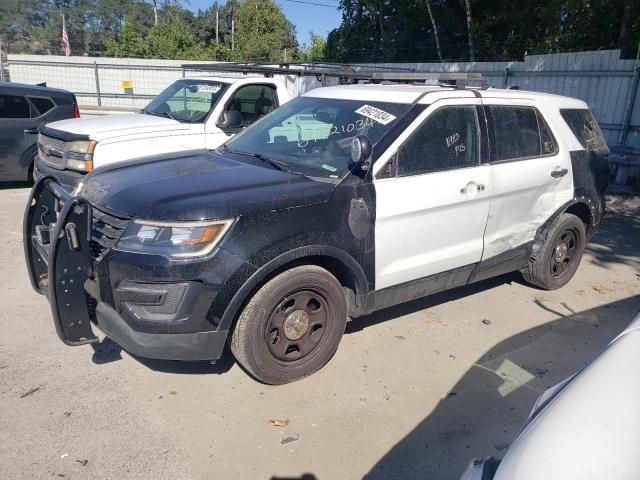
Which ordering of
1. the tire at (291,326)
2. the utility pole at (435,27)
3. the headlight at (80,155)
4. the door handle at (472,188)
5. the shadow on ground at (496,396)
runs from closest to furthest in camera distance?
the shadow on ground at (496,396) < the tire at (291,326) < the door handle at (472,188) < the headlight at (80,155) < the utility pole at (435,27)

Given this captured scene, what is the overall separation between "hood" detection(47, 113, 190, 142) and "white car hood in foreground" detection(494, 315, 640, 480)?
5.88 metres

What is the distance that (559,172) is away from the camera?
16.4 feet

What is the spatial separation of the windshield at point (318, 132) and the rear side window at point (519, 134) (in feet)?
3.14

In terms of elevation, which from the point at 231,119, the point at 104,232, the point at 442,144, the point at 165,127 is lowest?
the point at 104,232

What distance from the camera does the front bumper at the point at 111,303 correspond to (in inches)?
123

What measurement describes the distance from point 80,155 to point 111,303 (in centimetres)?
377

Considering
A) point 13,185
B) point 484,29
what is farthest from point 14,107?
point 484,29

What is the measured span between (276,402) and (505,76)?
12.1m

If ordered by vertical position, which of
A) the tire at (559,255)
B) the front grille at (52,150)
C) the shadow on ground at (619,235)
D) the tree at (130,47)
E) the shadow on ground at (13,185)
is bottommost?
the shadow on ground at (619,235)

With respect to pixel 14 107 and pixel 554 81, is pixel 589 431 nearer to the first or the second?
pixel 14 107

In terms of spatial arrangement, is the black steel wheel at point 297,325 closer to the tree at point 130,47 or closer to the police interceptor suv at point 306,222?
the police interceptor suv at point 306,222

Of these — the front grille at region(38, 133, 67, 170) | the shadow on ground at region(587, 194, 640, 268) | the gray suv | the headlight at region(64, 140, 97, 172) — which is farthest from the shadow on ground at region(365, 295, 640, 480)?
the gray suv

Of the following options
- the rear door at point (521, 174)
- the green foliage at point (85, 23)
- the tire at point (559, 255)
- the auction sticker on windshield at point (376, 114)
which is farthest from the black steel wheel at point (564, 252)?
the green foliage at point (85, 23)

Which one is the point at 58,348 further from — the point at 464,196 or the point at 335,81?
the point at 335,81
